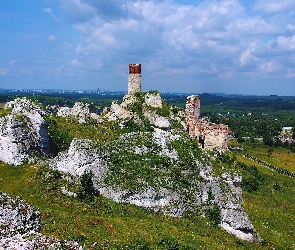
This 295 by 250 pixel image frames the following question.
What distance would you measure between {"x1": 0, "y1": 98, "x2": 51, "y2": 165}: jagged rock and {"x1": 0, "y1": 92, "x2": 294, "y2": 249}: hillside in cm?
17

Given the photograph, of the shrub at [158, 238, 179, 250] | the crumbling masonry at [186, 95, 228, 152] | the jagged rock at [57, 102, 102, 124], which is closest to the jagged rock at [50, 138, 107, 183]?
the shrub at [158, 238, 179, 250]

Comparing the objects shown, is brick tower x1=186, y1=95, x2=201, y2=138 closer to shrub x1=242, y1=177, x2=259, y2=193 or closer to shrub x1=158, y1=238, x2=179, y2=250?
shrub x1=242, y1=177, x2=259, y2=193

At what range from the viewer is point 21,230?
42.1ft

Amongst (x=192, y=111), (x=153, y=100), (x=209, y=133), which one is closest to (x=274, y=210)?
(x=209, y=133)

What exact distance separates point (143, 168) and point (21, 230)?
14.2 m

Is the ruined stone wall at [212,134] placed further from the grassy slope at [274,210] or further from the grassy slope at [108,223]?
the grassy slope at [108,223]

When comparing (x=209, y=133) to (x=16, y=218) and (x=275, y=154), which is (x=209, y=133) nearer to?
(x=16, y=218)

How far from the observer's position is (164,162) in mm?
27516

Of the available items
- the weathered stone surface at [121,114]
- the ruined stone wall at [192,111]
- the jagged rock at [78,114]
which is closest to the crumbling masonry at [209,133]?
the ruined stone wall at [192,111]

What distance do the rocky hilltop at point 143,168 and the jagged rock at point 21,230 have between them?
890 cm

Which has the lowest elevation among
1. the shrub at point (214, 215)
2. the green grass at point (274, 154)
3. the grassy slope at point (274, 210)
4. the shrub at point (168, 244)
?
the green grass at point (274, 154)

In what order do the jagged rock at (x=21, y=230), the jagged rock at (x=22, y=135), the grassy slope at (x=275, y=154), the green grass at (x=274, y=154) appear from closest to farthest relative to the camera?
the jagged rock at (x=21, y=230) → the jagged rock at (x=22, y=135) → the grassy slope at (x=275, y=154) → the green grass at (x=274, y=154)

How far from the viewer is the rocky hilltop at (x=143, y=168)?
82.0ft

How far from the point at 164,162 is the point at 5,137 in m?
12.7
